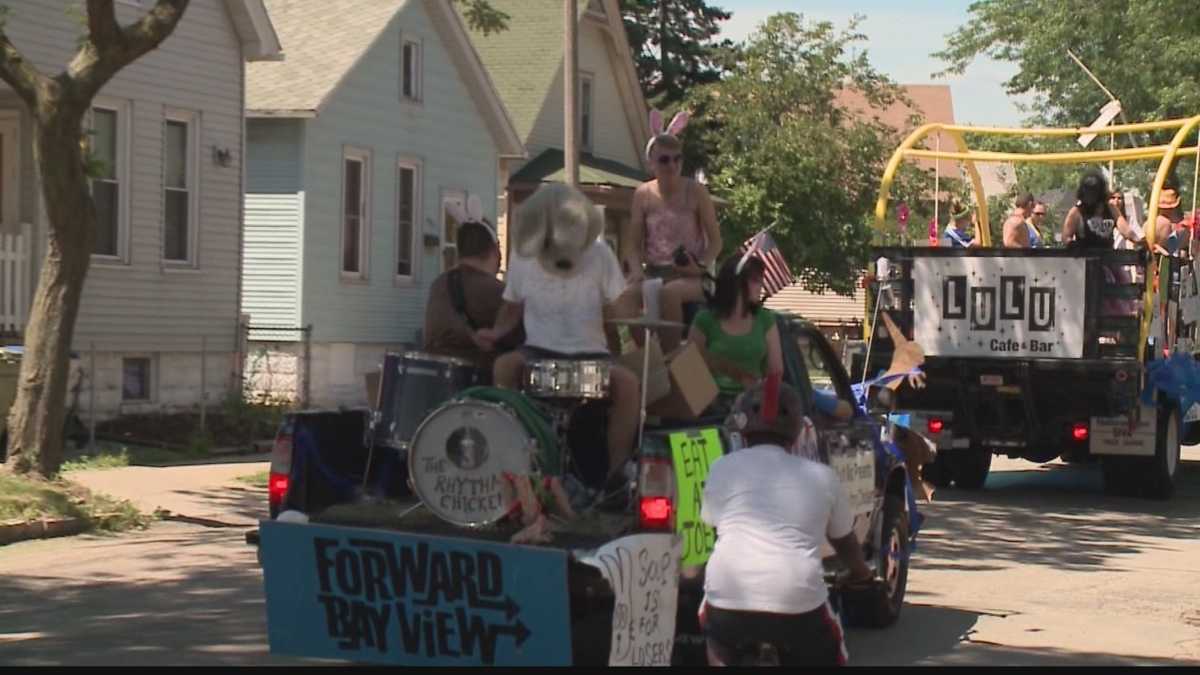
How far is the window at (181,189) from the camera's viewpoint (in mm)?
22469

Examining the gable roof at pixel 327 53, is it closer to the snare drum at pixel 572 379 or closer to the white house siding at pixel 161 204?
the white house siding at pixel 161 204

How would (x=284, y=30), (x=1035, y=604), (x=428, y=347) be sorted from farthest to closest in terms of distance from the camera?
(x=284, y=30) < (x=1035, y=604) < (x=428, y=347)

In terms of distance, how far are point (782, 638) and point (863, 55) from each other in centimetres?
3783

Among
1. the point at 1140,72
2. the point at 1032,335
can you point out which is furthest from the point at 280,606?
the point at 1140,72

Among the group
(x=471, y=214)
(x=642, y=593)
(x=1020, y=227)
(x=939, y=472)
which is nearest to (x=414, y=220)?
(x=939, y=472)

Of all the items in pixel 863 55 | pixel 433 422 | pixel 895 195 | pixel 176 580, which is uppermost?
pixel 863 55

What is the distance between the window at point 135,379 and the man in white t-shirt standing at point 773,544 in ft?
53.0

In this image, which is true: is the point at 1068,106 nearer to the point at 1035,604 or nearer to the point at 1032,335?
the point at 1032,335

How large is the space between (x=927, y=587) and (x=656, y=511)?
4596 mm

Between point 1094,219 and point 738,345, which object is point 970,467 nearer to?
point 1094,219

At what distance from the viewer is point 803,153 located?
39.8 m

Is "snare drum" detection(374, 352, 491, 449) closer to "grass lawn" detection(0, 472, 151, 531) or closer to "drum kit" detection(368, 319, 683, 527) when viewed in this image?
"drum kit" detection(368, 319, 683, 527)

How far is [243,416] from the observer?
2173 centimetres

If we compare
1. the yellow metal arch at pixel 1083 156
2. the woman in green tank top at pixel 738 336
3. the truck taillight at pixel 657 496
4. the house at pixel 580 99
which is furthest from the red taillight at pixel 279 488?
→ the house at pixel 580 99
